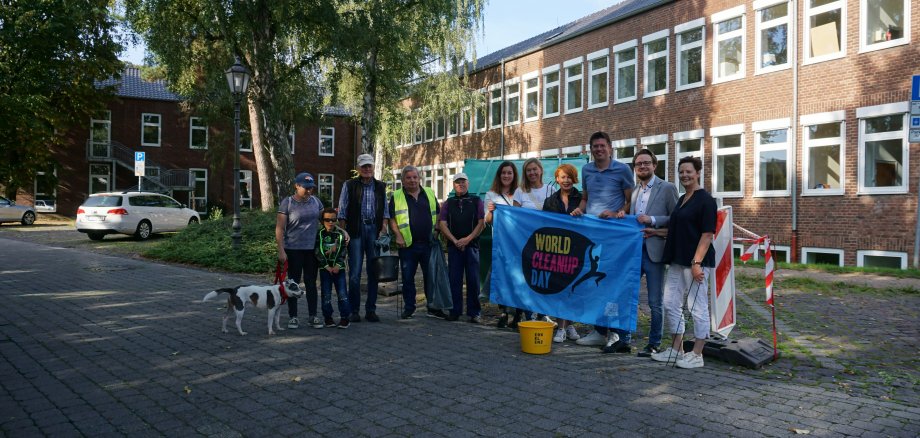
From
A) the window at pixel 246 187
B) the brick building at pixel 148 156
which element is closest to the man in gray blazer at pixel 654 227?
the brick building at pixel 148 156

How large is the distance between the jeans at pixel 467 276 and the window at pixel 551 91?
21.3 m

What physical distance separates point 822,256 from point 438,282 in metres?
13.2

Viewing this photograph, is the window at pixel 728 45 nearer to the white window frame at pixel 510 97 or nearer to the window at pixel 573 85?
the window at pixel 573 85

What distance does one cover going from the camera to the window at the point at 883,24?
15906 millimetres

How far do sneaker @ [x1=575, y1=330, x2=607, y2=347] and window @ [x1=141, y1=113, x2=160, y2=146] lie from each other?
43.0m

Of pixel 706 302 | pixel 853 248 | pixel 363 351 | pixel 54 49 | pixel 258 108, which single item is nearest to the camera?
pixel 706 302

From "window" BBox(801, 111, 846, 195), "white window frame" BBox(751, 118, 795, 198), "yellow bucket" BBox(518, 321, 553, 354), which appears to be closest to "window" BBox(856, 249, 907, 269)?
"window" BBox(801, 111, 846, 195)

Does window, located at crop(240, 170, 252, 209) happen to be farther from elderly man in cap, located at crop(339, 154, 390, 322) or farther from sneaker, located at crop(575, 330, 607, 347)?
sneaker, located at crop(575, 330, 607, 347)

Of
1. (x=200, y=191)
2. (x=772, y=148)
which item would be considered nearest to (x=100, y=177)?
(x=200, y=191)

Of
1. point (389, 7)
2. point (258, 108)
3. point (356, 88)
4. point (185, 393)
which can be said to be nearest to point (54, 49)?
point (356, 88)

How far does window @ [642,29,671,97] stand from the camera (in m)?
23.0

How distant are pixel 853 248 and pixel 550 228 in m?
12.4

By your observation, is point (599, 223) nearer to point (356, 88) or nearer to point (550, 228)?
point (550, 228)

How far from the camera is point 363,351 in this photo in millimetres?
6750
